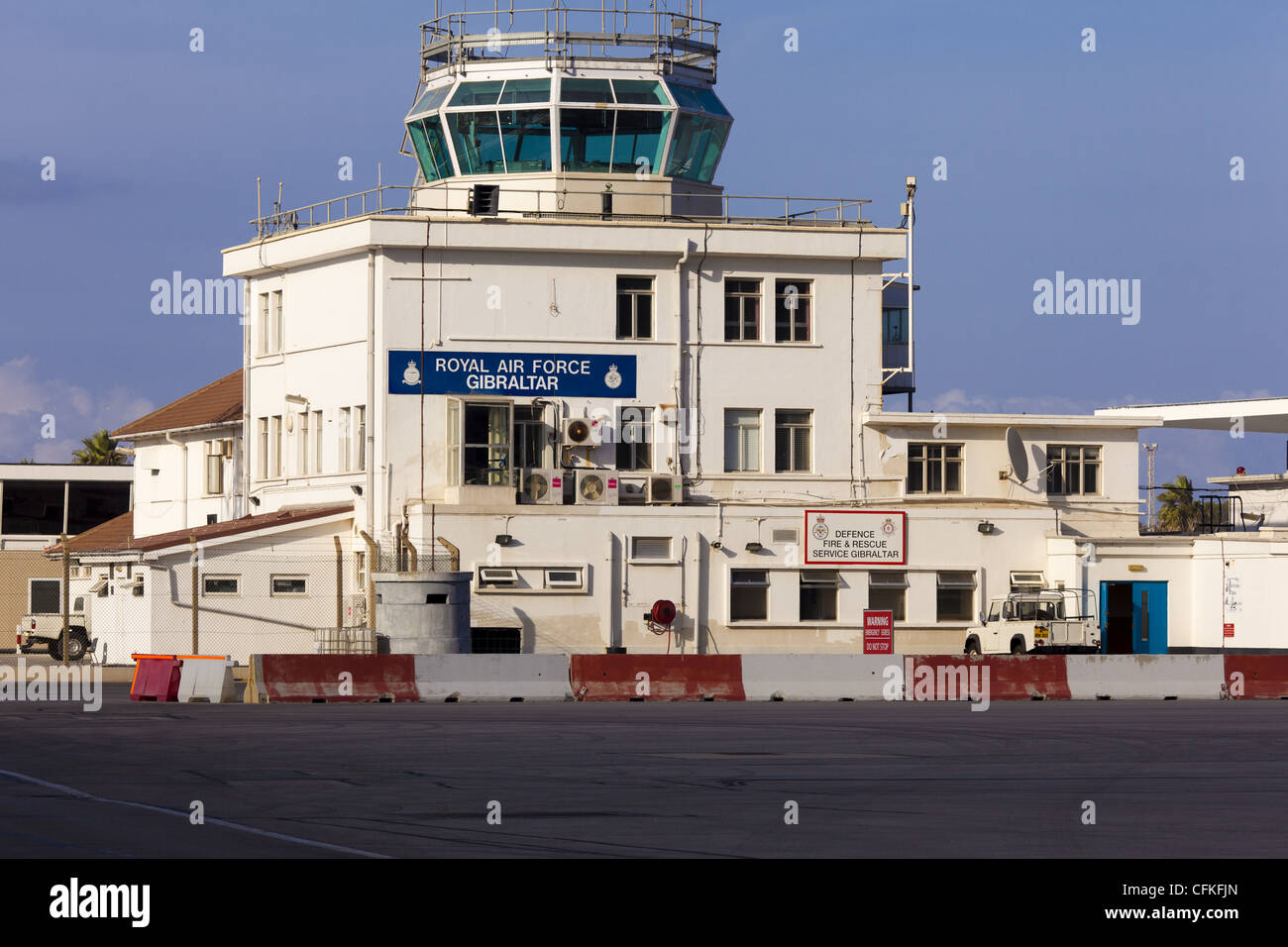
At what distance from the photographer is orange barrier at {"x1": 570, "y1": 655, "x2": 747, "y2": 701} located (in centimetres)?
3117

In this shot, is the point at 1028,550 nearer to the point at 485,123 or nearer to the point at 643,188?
the point at 643,188

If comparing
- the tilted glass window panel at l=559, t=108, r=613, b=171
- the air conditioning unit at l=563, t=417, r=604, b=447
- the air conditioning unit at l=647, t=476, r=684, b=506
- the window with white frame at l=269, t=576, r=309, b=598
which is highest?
the tilted glass window panel at l=559, t=108, r=613, b=171

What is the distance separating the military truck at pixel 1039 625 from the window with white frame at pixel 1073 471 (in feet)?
11.3

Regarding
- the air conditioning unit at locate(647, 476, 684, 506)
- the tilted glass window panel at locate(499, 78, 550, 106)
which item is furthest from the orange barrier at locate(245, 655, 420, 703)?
the tilted glass window panel at locate(499, 78, 550, 106)

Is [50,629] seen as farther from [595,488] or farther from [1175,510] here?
[1175,510]

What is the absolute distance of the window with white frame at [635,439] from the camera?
1720 inches

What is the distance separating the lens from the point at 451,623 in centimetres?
3606

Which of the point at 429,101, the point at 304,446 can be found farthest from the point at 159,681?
the point at 429,101

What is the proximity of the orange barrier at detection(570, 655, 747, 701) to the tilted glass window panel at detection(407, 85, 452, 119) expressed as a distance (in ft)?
65.0

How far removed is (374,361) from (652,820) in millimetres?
30363

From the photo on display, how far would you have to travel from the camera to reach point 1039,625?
41.3 metres

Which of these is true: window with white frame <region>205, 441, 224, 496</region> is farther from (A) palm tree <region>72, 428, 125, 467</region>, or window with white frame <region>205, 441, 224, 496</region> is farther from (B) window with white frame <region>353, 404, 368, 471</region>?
(A) palm tree <region>72, 428, 125, 467</region>

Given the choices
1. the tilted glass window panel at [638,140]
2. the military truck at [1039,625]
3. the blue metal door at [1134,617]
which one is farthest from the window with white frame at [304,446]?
the blue metal door at [1134,617]
